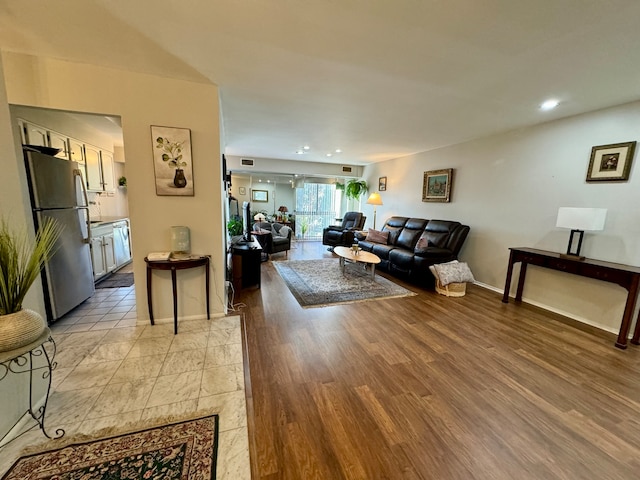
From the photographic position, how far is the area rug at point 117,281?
3.68 meters

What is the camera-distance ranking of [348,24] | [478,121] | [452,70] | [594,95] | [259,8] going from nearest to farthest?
1. [259,8]
2. [348,24]
3. [452,70]
4. [594,95]
5. [478,121]

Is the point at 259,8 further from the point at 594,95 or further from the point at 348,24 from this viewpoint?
the point at 594,95

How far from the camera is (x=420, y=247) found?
4.26 meters

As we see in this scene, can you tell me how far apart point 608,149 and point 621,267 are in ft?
4.39

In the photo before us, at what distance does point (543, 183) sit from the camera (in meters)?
3.37

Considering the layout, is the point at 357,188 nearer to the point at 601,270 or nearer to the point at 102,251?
the point at 601,270

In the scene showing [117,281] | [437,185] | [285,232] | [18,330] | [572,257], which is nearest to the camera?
[18,330]

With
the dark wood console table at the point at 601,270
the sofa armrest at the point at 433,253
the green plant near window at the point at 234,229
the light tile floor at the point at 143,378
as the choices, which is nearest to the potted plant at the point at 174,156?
the light tile floor at the point at 143,378

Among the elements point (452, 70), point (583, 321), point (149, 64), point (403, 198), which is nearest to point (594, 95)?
point (452, 70)

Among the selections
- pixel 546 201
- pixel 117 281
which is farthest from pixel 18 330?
pixel 546 201

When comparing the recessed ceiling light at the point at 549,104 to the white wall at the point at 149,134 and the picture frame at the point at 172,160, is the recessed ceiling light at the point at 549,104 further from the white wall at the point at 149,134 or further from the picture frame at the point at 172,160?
the picture frame at the point at 172,160

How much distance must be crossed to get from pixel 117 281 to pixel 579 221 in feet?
20.2

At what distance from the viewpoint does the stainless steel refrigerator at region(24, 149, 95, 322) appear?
236 cm

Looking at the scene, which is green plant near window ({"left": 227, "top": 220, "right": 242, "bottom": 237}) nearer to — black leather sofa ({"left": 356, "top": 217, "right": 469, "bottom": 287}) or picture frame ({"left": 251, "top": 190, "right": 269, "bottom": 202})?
black leather sofa ({"left": 356, "top": 217, "right": 469, "bottom": 287})
